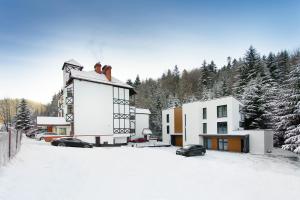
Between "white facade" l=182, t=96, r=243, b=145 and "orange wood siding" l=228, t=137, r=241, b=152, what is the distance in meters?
1.33

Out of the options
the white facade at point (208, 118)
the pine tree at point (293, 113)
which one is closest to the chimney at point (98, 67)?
the white facade at point (208, 118)

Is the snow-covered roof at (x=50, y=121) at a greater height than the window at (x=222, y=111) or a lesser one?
lesser

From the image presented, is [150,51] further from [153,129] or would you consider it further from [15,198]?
[153,129]

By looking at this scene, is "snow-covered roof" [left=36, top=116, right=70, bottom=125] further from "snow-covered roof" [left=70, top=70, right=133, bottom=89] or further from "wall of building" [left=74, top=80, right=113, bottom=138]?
"snow-covered roof" [left=70, top=70, right=133, bottom=89]

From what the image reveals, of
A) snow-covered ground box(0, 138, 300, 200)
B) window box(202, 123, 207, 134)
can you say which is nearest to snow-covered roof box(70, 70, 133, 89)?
window box(202, 123, 207, 134)

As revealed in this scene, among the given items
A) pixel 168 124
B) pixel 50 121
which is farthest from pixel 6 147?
pixel 168 124

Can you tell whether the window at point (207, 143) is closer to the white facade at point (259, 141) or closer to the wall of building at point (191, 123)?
the wall of building at point (191, 123)

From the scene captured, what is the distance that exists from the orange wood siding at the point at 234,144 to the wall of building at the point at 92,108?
20793 mm

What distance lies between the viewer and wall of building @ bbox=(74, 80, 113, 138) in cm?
3403

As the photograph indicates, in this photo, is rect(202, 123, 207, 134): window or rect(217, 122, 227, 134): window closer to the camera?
rect(217, 122, 227, 134): window

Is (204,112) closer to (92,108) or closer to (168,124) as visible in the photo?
(168,124)

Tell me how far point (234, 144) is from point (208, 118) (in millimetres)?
6663

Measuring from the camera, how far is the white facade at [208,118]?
114 ft

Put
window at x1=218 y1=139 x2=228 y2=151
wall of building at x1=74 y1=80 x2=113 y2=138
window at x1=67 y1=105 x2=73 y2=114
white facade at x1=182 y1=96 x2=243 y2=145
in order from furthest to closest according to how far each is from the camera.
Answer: window at x1=218 y1=139 x2=228 y2=151
white facade at x1=182 y1=96 x2=243 y2=145
window at x1=67 y1=105 x2=73 y2=114
wall of building at x1=74 y1=80 x2=113 y2=138
